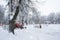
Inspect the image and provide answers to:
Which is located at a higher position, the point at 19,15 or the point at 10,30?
the point at 19,15

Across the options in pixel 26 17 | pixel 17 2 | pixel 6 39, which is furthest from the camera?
pixel 26 17

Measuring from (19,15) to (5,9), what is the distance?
34.5 inches

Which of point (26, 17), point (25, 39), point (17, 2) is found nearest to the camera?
point (25, 39)

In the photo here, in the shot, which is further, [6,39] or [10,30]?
[10,30]

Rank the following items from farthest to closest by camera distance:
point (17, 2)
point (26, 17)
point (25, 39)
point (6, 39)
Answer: point (26, 17) < point (17, 2) < point (25, 39) < point (6, 39)

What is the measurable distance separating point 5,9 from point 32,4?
5.20ft

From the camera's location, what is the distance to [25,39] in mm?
5902

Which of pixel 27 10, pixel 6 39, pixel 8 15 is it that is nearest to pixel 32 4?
pixel 27 10

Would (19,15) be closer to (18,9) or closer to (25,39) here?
(18,9)

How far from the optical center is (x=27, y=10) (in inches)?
293

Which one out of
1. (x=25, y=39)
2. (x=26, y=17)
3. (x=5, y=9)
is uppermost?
(x=5, y=9)

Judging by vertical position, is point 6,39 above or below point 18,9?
below

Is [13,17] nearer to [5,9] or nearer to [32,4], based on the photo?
[5,9]

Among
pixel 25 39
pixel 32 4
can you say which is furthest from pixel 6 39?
A: pixel 32 4
